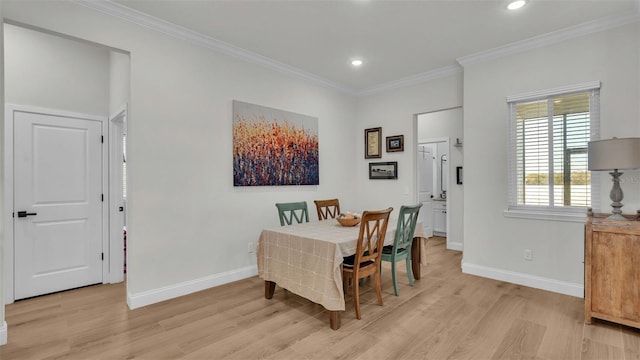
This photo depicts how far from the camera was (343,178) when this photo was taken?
17.3 feet

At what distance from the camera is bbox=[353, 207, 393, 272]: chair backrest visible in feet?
8.69

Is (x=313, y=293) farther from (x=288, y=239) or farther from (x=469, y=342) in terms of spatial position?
(x=469, y=342)

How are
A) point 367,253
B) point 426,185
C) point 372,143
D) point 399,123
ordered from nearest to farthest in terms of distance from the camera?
point 367,253, point 399,123, point 372,143, point 426,185

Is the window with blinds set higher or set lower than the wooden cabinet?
higher

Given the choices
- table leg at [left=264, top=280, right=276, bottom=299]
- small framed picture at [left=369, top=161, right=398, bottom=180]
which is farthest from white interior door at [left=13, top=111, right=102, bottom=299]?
small framed picture at [left=369, top=161, right=398, bottom=180]

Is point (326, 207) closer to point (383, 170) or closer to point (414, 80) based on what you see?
point (383, 170)

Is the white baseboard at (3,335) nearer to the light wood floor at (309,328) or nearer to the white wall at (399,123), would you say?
the light wood floor at (309,328)

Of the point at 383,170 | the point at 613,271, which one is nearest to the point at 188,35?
the point at 383,170

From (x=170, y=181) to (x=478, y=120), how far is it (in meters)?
3.62

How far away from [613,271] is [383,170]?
305 centimetres

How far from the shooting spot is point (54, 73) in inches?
134

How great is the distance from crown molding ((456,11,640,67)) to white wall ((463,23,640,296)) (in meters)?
0.05

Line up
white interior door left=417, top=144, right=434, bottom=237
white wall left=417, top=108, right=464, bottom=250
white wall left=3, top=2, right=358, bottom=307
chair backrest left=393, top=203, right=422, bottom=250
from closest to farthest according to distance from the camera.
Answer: white wall left=3, top=2, right=358, bottom=307
chair backrest left=393, top=203, right=422, bottom=250
white wall left=417, top=108, right=464, bottom=250
white interior door left=417, top=144, right=434, bottom=237

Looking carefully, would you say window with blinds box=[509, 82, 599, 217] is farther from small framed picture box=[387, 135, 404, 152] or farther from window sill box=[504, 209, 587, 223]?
small framed picture box=[387, 135, 404, 152]
